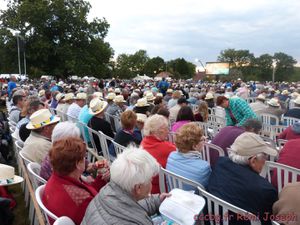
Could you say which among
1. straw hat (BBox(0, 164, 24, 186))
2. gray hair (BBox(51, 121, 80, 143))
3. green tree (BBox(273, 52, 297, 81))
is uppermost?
green tree (BBox(273, 52, 297, 81))

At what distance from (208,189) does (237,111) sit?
396cm

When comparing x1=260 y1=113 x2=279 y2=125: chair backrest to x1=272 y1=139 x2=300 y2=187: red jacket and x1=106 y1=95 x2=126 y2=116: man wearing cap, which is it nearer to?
x1=106 y1=95 x2=126 y2=116: man wearing cap

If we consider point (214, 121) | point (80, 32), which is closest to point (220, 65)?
point (80, 32)

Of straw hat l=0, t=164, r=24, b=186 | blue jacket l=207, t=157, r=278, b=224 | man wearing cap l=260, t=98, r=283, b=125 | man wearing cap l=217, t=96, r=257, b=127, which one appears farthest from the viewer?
man wearing cap l=260, t=98, r=283, b=125

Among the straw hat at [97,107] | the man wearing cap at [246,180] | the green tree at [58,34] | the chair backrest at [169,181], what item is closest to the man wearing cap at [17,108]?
the straw hat at [97,107]

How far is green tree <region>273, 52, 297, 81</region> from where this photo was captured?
10125 cm

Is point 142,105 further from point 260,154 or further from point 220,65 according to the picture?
point 220,65

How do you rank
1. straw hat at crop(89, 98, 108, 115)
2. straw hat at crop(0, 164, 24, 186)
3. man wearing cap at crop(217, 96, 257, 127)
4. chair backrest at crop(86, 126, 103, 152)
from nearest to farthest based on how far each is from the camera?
1. straw hat at crop(0, 164, 24, 186)
2. chair backrest at crop(86, 126, 103, 152)
3. straw hat at crop(89, 98, 108, 115)
4. man wearing cap at crop(217, 96, 257, 127)

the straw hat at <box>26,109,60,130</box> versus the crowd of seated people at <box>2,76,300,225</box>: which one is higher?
the straw hat at <box>26,109,60,130</box>

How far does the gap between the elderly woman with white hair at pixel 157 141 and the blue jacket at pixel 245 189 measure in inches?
42.3

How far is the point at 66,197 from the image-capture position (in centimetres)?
A: 232

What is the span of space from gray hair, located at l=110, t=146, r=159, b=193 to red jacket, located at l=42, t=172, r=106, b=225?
0.42m

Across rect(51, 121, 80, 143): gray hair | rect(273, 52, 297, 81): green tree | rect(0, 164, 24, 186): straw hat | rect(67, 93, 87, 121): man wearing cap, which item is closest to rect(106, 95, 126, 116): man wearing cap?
rect(67, 93, 87, 121): man wearing cap

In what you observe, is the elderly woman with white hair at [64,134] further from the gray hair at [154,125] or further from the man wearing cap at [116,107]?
the man wearing cap at [116,107]
